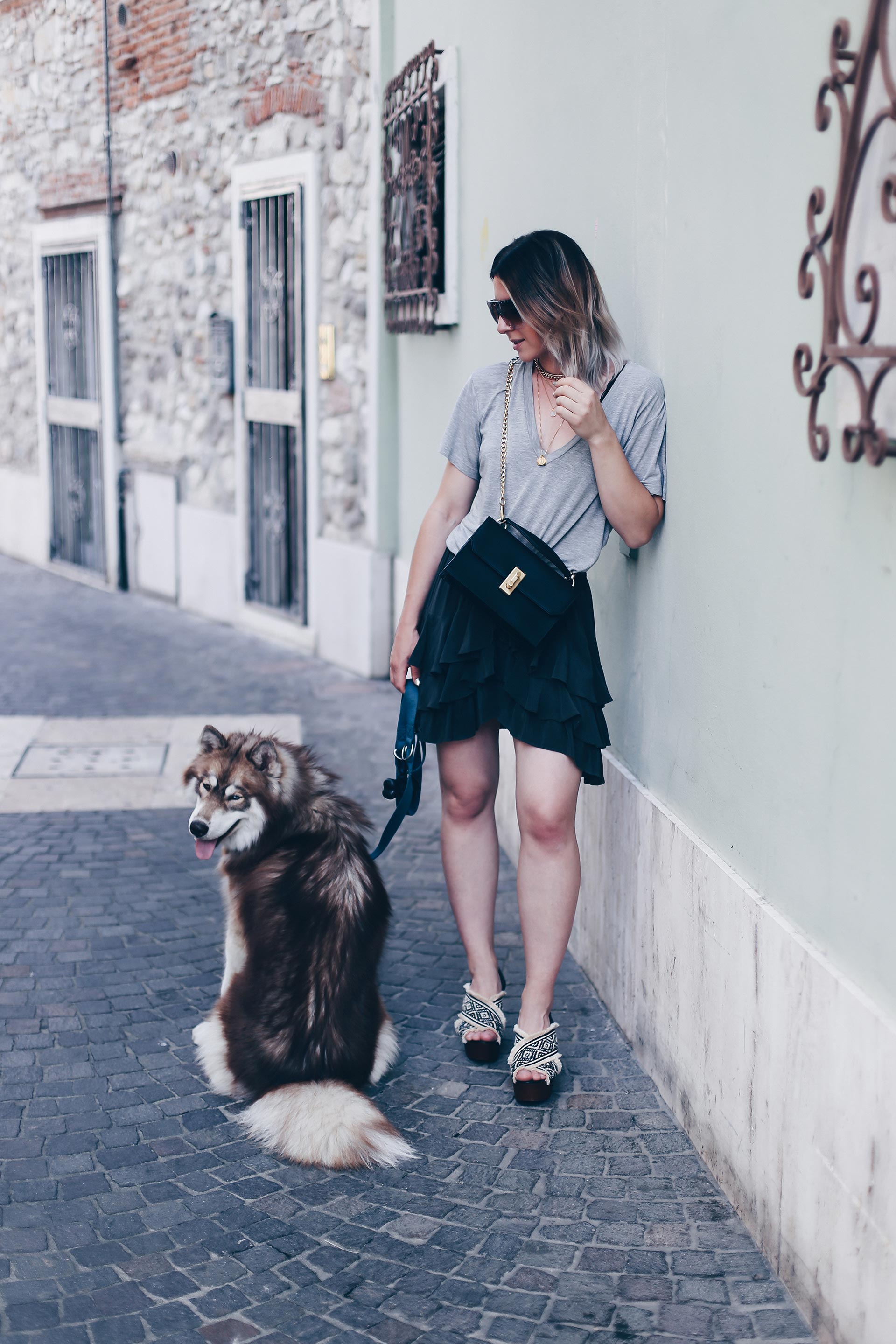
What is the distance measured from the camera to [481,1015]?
398 centimetres

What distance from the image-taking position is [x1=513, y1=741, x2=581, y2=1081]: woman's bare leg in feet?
12.0

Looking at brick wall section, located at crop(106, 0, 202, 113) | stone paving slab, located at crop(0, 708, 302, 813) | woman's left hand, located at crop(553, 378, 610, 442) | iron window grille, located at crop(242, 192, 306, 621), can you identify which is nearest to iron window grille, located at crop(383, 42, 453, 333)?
iron window grille, located at crop(242, 192, 306, 621)

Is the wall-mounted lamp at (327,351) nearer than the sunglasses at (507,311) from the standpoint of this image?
No

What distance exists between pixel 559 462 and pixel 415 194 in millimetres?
4111

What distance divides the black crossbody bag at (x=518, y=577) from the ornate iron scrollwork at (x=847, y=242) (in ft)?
3.27

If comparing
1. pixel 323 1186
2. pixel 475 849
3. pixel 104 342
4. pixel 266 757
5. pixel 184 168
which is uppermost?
pixel 184 168

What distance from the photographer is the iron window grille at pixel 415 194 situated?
6793 millimetres

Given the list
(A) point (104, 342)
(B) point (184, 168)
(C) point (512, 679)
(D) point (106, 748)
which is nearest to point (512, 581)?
(C) point (512, 679)

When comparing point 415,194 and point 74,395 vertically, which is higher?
point 415,194

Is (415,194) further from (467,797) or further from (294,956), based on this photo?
(294,956)

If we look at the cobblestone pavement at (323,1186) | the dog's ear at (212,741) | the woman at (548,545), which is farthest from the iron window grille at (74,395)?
the woman at (548,545)

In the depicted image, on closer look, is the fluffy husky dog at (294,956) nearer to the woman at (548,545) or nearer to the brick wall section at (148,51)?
the woman at (548,545)

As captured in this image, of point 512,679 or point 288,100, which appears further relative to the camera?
point 288,100

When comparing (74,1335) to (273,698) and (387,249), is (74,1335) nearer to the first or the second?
(273,698)
